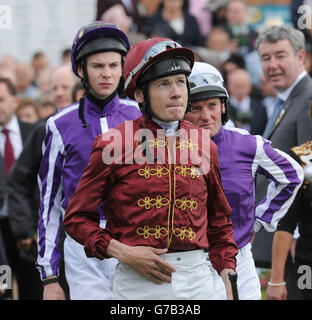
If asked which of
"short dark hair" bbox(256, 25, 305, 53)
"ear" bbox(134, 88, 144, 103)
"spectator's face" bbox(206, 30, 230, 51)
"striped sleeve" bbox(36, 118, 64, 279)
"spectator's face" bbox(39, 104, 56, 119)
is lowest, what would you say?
"striped sleeve" bbox(36, 118, 64, 279)

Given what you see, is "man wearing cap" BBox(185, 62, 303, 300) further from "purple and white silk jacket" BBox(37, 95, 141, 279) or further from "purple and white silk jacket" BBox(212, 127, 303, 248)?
"purple and white silk jacket" BBox(37, 95, 141, 279)

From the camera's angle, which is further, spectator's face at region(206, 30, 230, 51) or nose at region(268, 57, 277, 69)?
spectator's face at region(206, 30, 230, 51)

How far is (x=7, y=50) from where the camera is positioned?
15641 mm

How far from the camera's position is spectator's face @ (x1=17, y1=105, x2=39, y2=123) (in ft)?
35.2

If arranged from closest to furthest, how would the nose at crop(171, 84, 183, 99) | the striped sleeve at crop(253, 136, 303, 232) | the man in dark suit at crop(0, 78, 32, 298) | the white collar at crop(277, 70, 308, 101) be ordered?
the nose at crop(171, 84, 183, 99) → the striped sleeve at crop(253, 136, 303, 232) → the white collar at crop(277, 70, 308, 101) → the man in dark suit at crop(0, 78, 32, 298)

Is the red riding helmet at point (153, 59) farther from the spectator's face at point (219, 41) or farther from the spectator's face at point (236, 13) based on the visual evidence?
the spectator's face at point (236, 13)

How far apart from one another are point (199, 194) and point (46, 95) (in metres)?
8.49

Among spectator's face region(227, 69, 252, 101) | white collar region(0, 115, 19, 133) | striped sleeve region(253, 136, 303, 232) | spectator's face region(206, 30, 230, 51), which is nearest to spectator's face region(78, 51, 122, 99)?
striped sleeve region(253, 136, 303, 232)

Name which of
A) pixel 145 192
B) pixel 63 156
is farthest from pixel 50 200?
pixel 145 192

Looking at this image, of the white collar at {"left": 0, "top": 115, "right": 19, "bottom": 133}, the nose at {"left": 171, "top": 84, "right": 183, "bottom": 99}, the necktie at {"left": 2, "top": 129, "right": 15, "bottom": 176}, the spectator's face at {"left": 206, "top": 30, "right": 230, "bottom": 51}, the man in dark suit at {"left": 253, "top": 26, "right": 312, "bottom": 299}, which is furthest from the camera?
the spectator's face at {"left": 206, "top": 30, "right": 230, "bottom": 51}

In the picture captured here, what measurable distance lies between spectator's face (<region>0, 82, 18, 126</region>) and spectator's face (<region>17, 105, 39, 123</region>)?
781 millimetres

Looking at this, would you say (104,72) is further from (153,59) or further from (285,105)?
(285,105)
